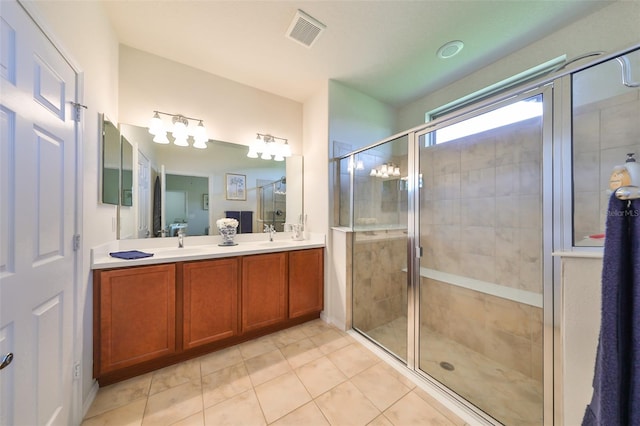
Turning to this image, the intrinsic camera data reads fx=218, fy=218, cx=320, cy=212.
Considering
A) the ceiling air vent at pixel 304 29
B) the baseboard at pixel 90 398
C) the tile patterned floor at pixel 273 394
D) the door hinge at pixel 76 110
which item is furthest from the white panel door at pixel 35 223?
the ceiling air vent at pixel 304 29

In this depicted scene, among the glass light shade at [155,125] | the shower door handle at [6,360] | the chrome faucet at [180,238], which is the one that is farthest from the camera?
the chrome faucet at [180,238]

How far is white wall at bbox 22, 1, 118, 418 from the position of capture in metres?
1.18

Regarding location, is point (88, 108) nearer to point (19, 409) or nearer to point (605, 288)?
point (19, 409)

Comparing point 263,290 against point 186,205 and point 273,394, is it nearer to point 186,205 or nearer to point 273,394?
point 273,394

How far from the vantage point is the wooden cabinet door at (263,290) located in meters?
2.07

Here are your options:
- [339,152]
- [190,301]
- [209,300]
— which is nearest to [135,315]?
[190,301]

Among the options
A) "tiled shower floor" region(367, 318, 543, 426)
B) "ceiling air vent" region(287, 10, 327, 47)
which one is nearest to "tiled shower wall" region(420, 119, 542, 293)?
"tiled shower floor" region(367, 318, 543, 426)

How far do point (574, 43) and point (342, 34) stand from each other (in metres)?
1.82

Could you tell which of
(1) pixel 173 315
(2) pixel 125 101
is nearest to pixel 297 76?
(2) pixel 125 101

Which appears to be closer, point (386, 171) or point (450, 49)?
point (450, 49)

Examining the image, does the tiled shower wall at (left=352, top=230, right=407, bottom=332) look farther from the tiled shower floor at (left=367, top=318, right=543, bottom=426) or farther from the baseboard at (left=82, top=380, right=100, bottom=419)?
the baseboard at (left=82, top=380, right=100, bottom=419)

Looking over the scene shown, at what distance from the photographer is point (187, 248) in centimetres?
219

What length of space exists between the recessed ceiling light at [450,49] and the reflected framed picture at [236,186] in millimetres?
2347

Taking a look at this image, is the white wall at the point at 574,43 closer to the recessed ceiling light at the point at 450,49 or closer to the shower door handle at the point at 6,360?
the recessed ceiling light at the point at 450,49
